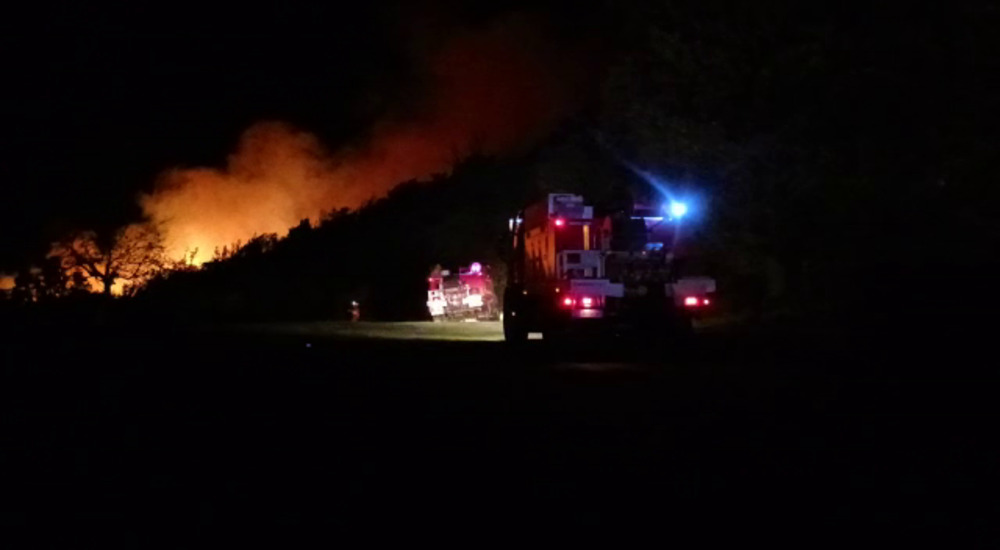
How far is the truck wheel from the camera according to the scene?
24.6m

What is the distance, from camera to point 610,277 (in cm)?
2309

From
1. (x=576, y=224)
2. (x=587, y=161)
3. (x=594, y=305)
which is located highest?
(x=587, y=161)

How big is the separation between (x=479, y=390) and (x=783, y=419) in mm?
4060

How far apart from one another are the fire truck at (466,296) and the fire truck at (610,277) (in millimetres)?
13393

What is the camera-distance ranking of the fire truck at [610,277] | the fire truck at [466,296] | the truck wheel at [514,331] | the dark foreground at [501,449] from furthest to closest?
the fire truck at [466,296], the truck wheel at [514,331], the fire truck at [610,277], the dark foreground at [501,449]

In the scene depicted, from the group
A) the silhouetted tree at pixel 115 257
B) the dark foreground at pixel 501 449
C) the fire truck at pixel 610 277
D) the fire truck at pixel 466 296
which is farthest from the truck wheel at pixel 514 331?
the silhouetted tree at pixel 115 257

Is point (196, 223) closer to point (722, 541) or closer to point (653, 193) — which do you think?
point (653, 193)

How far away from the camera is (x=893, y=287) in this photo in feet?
85.7

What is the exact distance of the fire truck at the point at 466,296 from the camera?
1499 inches

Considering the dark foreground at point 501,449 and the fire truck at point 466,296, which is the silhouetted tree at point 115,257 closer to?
the fire truck at point 466,296

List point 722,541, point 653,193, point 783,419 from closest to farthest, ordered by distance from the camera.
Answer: point 722,541 → point 783,419 → point 653,193

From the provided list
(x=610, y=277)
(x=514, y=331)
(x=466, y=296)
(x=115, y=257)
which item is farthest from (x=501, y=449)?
(x=115, y=257)

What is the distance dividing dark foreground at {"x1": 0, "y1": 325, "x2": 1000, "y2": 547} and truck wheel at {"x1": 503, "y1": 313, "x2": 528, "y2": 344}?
223 inches

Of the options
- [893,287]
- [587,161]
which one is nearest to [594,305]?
[893,287]
